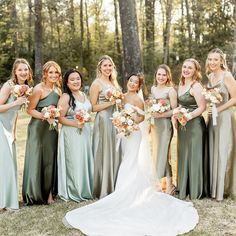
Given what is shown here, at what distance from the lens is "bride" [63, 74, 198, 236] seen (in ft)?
19.1

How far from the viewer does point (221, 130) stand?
6969 millimetres

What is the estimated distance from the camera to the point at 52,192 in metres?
7.25

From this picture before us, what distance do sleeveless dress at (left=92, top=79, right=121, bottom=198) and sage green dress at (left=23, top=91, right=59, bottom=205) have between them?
0.70 m

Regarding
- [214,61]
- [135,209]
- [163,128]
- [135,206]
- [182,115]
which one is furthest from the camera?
[163,128]

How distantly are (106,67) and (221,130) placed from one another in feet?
7.00

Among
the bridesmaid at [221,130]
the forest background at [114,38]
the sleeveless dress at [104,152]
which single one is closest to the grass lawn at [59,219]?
the bridesmaid at [221,130]

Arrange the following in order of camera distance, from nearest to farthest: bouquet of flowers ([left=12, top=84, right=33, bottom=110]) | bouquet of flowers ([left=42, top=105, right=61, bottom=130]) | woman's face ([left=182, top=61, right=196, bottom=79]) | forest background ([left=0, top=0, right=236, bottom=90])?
bouquet of flowers ([left=12, top=84, right=33, bottom=110]) → bouquet of flowers ([left=42, top=105, right=61, bottom=130]) → woman's face ([left=182, top=61, right=196, bottom=79]) → forest background ([left=0, top=0, right=236, bottom=90])

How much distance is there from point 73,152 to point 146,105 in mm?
1490

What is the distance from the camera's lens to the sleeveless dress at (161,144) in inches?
287

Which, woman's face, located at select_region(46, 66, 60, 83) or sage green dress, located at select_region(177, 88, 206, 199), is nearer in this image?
woman's face, located at select_region(46, 66, 60, 83)

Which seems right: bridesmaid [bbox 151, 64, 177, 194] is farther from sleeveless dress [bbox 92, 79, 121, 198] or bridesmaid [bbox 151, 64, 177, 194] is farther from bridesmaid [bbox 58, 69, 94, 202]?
bridesmaid [bbox 58, 69, 94, 202]

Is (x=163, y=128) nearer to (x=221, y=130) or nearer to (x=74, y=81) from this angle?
(x=221, y=130)

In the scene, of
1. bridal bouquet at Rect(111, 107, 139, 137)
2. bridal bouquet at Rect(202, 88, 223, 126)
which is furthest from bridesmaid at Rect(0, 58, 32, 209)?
bridal bouquet at Rect(202, 88, 223, 126)

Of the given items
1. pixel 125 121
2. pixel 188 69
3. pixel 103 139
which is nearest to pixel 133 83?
pixel 125 121
